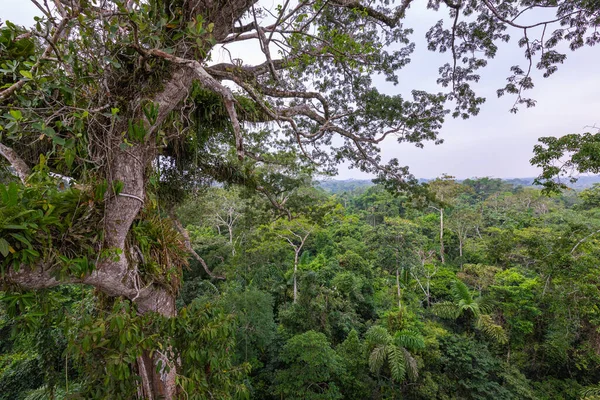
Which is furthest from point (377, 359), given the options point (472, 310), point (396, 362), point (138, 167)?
point (138, 167)

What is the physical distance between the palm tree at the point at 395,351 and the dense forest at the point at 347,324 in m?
0.03

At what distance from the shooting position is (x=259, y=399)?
265 inches

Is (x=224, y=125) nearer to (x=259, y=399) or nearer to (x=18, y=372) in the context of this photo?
(x=18, y=372)

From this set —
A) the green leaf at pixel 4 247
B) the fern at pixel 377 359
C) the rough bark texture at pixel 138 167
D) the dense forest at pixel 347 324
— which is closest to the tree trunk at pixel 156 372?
the rough bark texture at pixel 138 167

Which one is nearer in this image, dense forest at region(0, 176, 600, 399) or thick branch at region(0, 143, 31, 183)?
thick branch at region(0, 143, 31, 183)

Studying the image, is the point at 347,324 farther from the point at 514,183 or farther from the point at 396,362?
the point at 514,183

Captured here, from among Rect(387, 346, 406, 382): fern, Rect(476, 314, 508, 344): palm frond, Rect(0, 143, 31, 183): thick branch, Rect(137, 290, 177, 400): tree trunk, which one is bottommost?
Rect(476, 314, 508, 344): palm frond

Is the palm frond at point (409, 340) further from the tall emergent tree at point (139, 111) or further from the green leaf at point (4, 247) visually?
the green leaf at point (4, 247)

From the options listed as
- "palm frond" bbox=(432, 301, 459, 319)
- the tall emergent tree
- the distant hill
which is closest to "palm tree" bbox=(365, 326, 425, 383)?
"palm frond" bbox=(432, 301, 459, 319)

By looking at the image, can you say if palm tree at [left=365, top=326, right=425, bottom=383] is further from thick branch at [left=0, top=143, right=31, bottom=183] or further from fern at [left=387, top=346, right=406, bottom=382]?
thick branch at [left=0, top=143, right=31, bottom=183]

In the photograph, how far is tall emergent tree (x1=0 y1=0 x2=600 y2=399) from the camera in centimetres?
117

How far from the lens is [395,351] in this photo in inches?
249

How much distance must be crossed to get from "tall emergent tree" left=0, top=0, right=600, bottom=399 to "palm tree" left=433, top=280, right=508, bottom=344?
7921mm

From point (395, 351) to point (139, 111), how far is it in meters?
7.15
